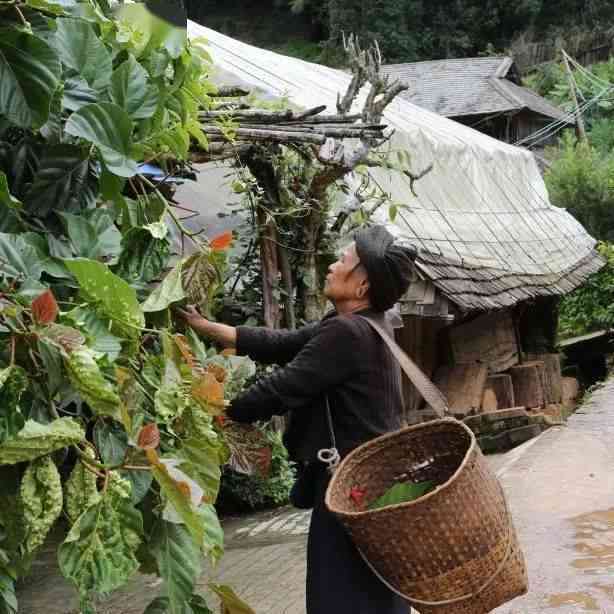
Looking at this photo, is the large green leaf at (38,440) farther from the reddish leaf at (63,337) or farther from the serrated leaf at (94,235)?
the serrated leaf at (94,235)

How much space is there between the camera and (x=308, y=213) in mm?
7164

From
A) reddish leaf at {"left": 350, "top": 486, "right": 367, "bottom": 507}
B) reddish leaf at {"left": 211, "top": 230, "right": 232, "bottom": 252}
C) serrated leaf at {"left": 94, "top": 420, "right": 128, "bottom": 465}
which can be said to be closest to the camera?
serrated leaf at {"left": 94, "top": 420, "right": 128, "bottom": 465}

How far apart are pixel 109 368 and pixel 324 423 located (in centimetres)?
143

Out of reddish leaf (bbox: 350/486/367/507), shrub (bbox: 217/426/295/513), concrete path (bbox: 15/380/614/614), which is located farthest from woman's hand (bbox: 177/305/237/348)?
shrub (bbox: 217/426/295/513)

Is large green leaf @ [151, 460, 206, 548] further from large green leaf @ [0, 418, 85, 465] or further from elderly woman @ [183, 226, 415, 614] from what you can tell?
elderly woman @ [183, 226, 415, 614]

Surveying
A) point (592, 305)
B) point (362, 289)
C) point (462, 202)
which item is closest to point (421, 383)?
point (362, 289)

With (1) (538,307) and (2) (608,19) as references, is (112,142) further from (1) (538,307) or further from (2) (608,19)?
(2) (608,19)

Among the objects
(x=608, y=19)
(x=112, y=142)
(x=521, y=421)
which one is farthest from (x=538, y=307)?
(x=608, y=19)

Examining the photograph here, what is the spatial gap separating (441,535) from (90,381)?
4.82ft

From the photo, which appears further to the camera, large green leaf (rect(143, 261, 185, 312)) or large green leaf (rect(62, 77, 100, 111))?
large green leaf (rect(143, 261, 185, 312))

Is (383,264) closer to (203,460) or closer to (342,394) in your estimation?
(342,394)

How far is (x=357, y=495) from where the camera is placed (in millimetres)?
3230

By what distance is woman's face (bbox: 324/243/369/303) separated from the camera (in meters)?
3.42

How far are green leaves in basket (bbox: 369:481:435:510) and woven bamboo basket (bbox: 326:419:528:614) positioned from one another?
0.05 meters
